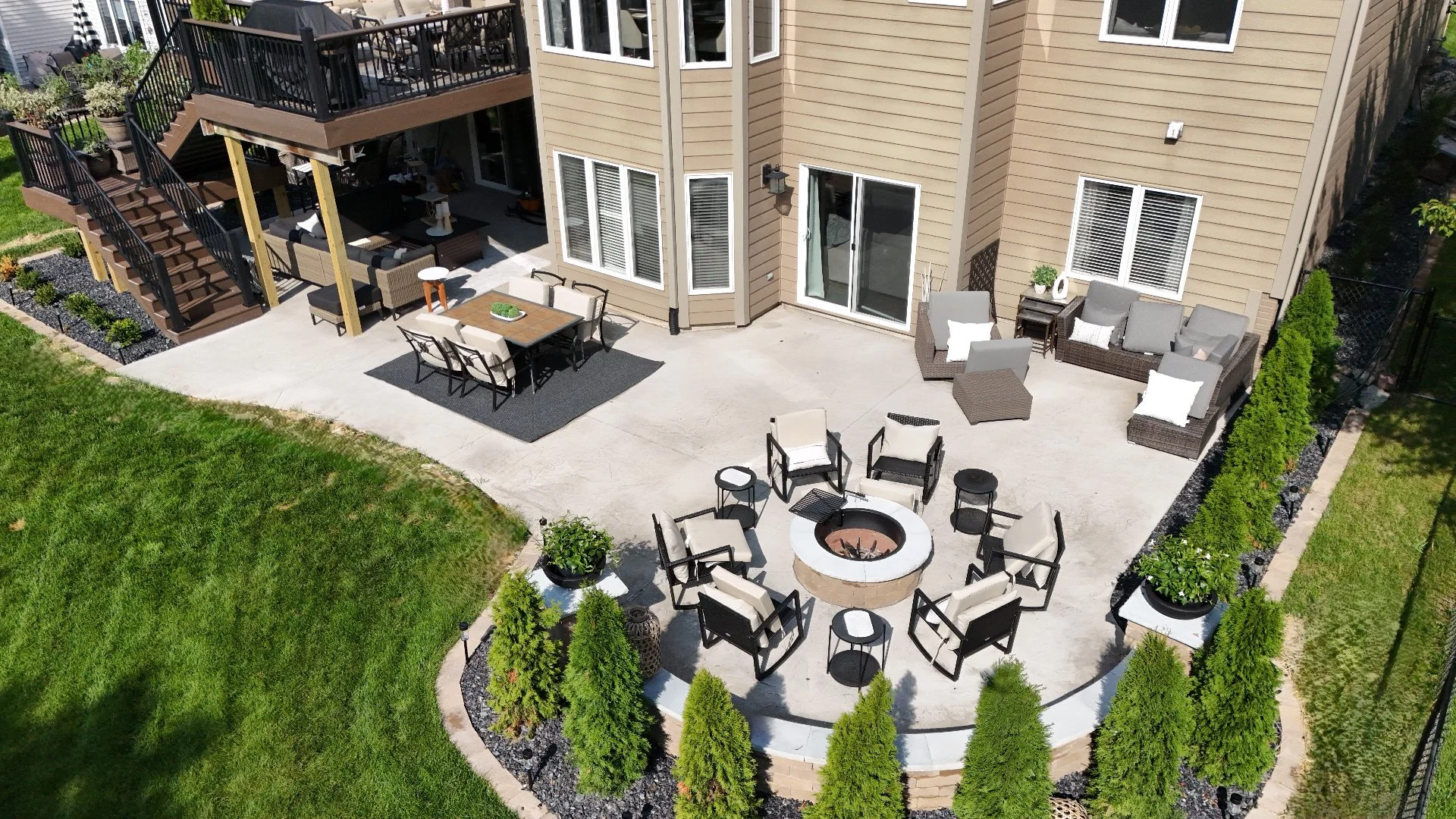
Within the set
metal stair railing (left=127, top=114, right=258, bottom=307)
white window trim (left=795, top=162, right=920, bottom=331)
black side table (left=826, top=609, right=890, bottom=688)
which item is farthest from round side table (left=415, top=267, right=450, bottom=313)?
black side table (left=826, top=609, right=890, bottom=688)

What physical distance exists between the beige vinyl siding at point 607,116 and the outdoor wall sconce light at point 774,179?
1.46 metres

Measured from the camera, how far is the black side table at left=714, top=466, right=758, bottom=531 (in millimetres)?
9961

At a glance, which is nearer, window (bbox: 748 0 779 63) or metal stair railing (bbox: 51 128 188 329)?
window (bbox: 748 0 779 63)

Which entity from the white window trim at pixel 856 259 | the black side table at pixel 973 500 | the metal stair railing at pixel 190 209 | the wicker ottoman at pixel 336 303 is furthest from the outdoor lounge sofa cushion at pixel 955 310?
the metal stair railing at pixel 190 209

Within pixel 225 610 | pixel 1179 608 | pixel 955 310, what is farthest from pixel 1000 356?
pixel 225 610

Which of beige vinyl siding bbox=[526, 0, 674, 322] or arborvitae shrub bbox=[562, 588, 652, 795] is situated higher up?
beige vinyl siding bbox=[526, 0, 674, 322]

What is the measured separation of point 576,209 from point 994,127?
6.18 m

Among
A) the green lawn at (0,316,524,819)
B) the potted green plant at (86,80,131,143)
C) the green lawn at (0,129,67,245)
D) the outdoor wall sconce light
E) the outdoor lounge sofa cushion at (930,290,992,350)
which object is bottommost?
the green lawn at (0,316,524,819)

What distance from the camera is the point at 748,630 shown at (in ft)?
26.1

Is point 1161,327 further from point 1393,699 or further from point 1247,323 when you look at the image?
point 1393,699

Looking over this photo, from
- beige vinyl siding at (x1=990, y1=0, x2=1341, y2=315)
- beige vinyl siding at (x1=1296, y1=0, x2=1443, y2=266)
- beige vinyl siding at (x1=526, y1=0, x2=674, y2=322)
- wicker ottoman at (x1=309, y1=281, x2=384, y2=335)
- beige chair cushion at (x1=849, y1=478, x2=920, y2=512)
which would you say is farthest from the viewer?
wicker ottoman at (x1=309, y1=281, x2=384, y2=335)

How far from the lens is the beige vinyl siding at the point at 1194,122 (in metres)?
11.4

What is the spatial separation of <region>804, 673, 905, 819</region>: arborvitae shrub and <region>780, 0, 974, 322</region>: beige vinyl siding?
8314mm

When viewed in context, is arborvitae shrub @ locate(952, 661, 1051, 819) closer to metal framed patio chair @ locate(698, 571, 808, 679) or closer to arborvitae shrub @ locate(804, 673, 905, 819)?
arborvitae shrub @ locate(804, 673, 905, 819)
